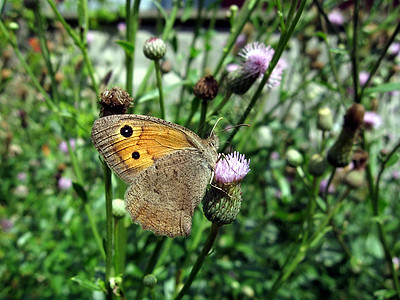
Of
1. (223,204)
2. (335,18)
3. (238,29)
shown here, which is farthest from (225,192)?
(335,18)

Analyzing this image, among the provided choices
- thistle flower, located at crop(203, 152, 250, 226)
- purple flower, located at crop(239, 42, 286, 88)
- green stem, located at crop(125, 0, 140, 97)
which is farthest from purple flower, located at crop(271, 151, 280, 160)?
thistle flower, located at crop(203, 152, 250, 226)

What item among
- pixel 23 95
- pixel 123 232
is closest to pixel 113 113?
pixel 123 232

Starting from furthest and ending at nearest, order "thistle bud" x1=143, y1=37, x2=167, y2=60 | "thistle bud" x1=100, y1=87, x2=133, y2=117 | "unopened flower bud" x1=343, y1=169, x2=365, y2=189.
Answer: "unopened flower bud" x1=343, y1=169, x2=365, y2=189 < "thistle bud" x1=143, y1=37, x2=167, y2=60 < "thistle bud" x1=100, y1=87, x2=133, y2=117

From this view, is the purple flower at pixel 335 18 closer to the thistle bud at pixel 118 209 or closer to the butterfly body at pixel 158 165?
the butterfly body at pixel 158 165

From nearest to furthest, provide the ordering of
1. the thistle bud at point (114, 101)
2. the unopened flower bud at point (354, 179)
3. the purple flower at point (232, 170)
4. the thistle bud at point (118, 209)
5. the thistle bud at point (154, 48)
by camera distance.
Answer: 1. the thistle bud at point (114, 101)
2. the purple flower at point (232, 170)
3. the thistle bud at point (118, 209)
4. the thistle bud at point (154, 48)
5. the unopened flower bud at point (354, 179)

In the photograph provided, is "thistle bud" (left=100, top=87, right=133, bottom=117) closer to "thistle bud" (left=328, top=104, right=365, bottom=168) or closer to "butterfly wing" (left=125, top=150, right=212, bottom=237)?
"butterfly wing" (left=125, top=150, right=212, bottom=237)

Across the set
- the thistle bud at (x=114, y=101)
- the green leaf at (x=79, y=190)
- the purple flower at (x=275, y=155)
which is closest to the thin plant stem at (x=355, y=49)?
the thistle bud at (x=114, y=101)

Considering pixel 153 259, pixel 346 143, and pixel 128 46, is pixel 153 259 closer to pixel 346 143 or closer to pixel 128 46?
pixel 128 46
